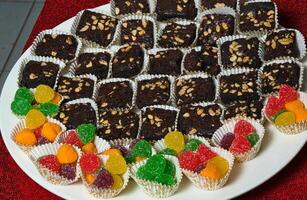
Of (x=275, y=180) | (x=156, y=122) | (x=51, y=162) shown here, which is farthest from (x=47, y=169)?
(x=275, y=180)

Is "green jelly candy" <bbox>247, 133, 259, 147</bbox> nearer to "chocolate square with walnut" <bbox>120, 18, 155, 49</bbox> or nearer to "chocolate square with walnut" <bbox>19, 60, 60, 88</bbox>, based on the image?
"chocolate square with walnut" <bbox>120, 18, 155, 49</bbox>

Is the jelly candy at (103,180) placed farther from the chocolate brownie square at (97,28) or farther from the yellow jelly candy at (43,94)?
the chocolate brownie square at (97,28)

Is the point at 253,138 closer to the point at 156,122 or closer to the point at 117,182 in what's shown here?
the point at 156,122

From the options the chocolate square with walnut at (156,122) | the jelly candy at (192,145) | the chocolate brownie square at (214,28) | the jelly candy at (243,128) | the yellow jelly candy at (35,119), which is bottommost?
the chocolate square with walnut at (156,122)

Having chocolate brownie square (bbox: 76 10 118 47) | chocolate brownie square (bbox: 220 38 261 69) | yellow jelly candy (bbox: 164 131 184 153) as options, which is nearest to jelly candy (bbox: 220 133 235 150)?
yellow jelly candy (bbox: 164 131 184 153)

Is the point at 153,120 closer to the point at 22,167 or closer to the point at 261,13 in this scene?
the point at 22,167

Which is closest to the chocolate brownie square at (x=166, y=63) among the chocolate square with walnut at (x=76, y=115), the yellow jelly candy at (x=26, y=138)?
the chocolate square with walnut at (x=76, y=115)

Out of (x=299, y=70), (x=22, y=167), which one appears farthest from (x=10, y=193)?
(x=299, y=70)
